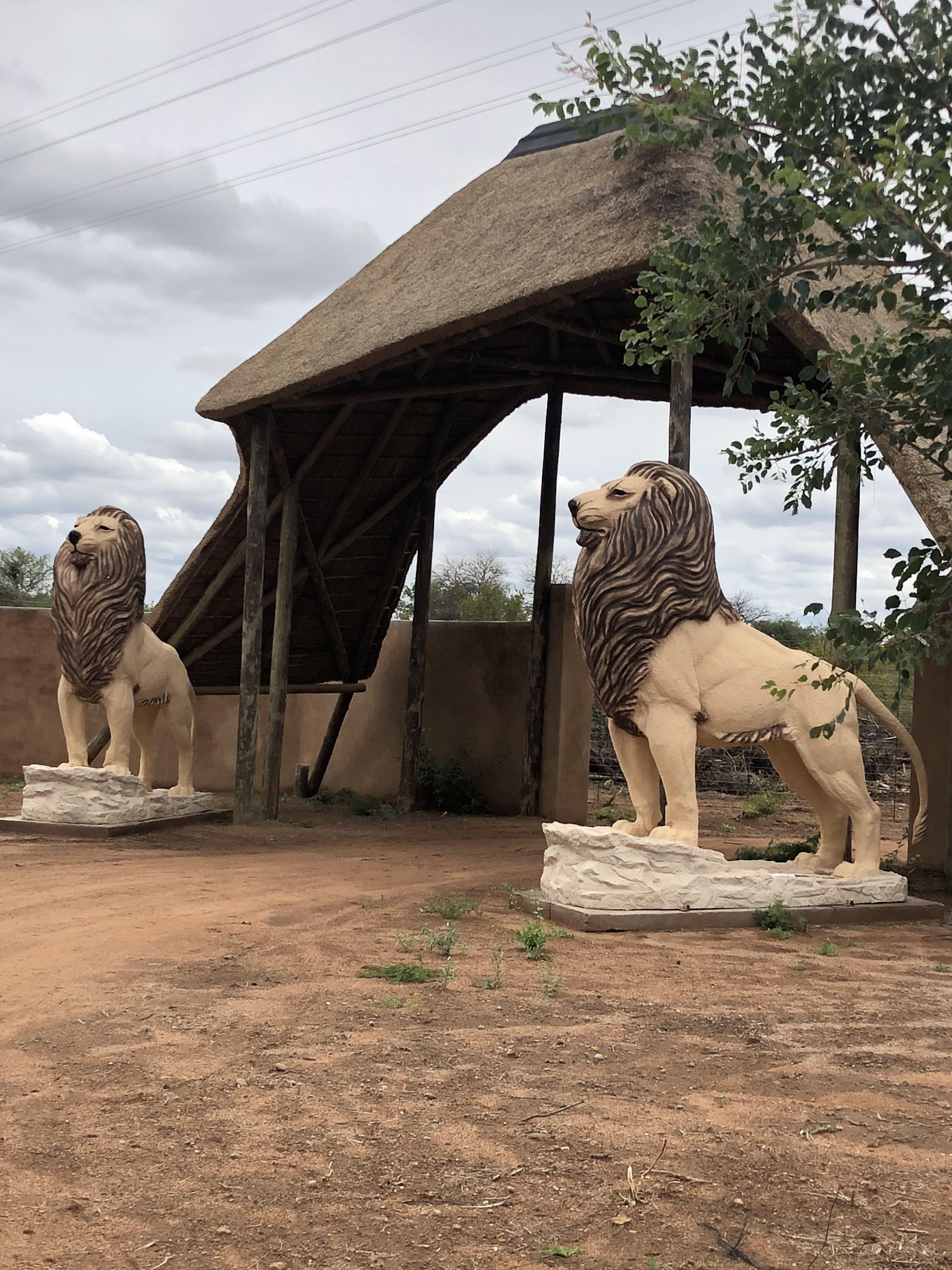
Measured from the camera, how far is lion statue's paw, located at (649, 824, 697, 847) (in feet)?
18.0

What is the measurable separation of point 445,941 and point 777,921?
163cm

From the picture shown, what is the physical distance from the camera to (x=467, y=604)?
27172mm

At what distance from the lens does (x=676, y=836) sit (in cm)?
548

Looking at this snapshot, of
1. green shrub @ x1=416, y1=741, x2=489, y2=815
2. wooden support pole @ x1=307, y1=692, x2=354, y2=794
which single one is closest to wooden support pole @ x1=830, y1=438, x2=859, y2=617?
green shrub @ x1=416, y1=741, x2=489, y2=815

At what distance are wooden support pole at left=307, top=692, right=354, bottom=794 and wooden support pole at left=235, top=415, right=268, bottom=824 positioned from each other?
2.33 meters

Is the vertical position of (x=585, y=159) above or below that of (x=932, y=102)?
above

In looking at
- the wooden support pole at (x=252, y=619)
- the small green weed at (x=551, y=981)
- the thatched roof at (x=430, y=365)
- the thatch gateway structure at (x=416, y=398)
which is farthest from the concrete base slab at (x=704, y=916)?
the wooden support pole at (x=252, y=619)

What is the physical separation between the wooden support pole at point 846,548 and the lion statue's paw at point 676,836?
89.6 inches

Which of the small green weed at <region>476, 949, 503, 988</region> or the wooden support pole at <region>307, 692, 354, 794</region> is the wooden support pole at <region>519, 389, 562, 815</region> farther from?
the small green weed at <region>476, 949, 503, 988</region>

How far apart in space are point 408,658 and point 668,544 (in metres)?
6.28

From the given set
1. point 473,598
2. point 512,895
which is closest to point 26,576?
point 473,598

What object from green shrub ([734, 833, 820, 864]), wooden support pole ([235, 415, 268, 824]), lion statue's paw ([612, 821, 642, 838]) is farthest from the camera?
wooden support pole ([235, 415, 268, 824])

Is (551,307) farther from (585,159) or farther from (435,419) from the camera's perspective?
(435,419)

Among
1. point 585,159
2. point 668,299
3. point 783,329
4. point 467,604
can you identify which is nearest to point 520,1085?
point 668,299
